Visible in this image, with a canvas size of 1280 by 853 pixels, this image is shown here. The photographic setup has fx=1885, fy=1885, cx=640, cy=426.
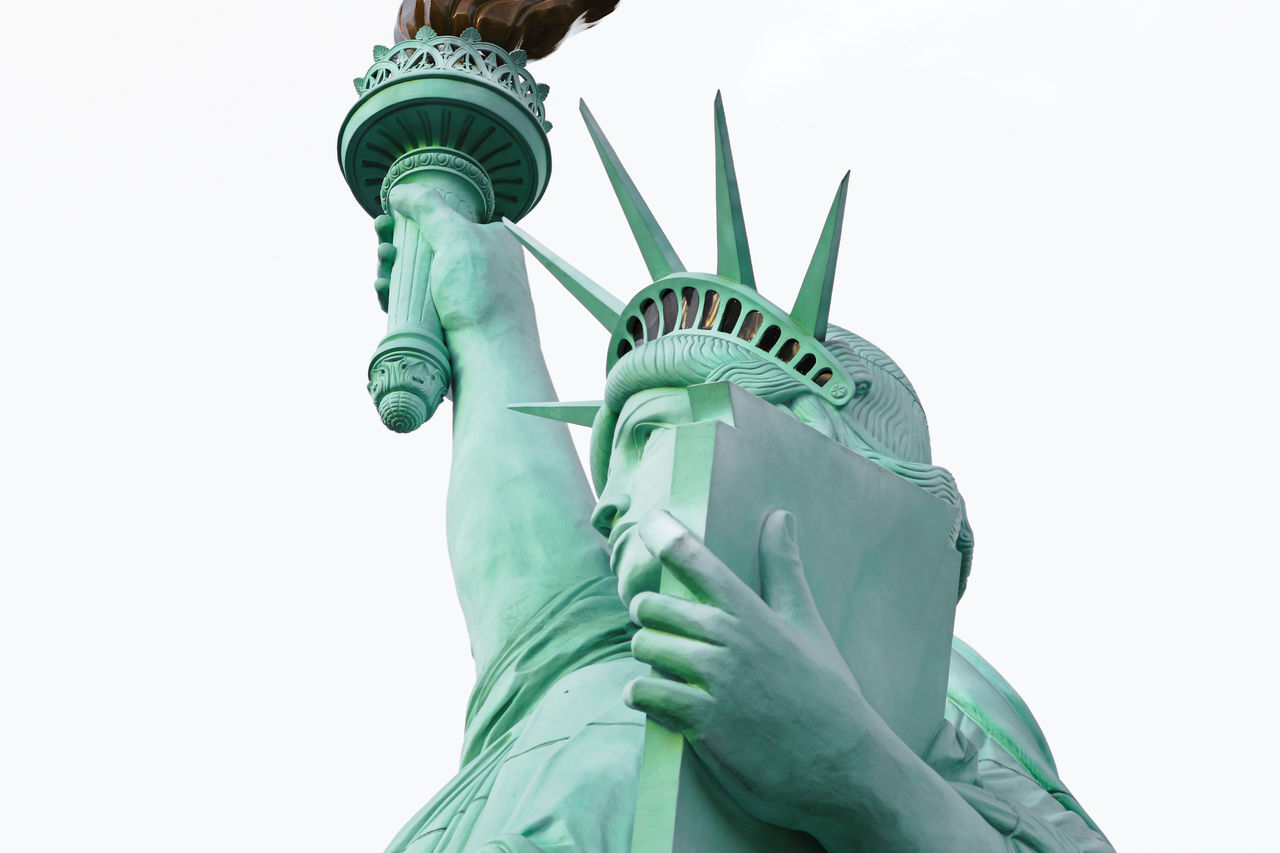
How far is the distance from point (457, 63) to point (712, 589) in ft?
12.9

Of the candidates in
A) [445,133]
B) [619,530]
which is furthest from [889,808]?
[445,133]

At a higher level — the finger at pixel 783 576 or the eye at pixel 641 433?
the eye at pixel 641 433

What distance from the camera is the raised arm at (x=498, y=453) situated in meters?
5.94

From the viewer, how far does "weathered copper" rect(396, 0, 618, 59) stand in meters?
7.48

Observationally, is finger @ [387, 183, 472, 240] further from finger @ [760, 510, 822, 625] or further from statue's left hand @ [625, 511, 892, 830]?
statue's left hand @ [625, 511, 892, 830]

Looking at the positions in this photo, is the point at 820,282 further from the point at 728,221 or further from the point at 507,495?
→ the point at 507,495

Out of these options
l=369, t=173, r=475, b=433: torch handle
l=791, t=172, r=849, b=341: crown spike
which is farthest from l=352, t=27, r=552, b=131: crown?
l=791, t=172, r=849, b=341: crown spike

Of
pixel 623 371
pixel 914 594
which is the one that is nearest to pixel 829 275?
pixel 623 371

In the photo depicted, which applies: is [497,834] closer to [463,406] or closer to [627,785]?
[627,785]

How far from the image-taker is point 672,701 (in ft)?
12.6

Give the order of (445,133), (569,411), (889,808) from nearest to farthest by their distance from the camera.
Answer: (889,808), (569,411), (445,133)

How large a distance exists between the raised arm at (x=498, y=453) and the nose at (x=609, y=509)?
3.10 feet

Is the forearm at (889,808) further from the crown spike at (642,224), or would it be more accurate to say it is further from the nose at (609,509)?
the crown spike at (642,224)

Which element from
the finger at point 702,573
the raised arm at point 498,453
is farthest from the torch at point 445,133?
the finger at point 702,573
